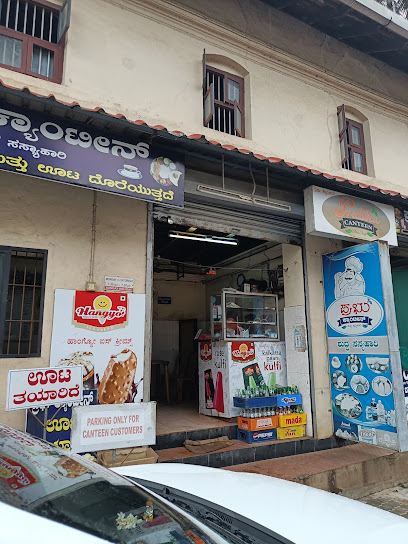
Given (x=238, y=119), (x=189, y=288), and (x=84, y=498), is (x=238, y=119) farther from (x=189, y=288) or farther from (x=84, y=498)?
(x=84, y=498)

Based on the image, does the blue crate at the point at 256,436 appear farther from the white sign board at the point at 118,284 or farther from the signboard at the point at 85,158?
the signboard at the point at 85,158

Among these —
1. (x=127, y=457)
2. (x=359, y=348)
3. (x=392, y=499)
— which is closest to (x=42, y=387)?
(x=127, y=457)

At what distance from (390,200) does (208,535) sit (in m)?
6.13

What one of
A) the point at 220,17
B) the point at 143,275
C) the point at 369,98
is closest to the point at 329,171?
the point at 369,98

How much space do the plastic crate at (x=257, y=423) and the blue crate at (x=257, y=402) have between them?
19 cm

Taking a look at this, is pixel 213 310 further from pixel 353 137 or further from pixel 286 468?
pixel 353 137

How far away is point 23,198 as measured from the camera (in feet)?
15.4

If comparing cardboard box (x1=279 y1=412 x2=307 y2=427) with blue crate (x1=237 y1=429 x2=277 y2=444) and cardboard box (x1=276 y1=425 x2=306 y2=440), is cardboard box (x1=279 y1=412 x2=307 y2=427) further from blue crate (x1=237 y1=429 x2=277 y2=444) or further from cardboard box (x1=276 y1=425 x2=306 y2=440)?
blue crate (x1=237 y1=429 x2=277 y2=444)

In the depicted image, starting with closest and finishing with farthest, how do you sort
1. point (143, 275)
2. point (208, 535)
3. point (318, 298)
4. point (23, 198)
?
point (208, 535), point (23, 198), point (143, 275), point (318, 298)

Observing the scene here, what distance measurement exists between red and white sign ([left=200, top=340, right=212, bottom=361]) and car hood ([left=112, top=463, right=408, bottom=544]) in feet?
15.5

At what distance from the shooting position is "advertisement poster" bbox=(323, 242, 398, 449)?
5512 mm

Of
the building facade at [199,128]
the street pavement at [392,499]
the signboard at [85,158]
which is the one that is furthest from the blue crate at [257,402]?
the signboard at [85,158]

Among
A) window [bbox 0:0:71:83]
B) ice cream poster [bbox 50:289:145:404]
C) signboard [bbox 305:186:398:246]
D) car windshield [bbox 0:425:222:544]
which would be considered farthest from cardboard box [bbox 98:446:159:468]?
window [bbox 0:0:71:83]

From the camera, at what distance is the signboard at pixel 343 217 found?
5.80 meters
